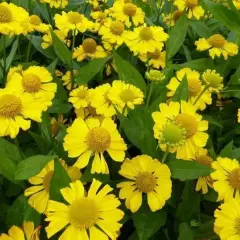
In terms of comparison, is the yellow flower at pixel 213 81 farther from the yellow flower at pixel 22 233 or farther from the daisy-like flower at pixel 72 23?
the yellow flower at pixel 22 233

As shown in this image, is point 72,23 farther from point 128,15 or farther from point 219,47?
point 219,47

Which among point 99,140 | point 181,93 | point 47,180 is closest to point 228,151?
point 181,93

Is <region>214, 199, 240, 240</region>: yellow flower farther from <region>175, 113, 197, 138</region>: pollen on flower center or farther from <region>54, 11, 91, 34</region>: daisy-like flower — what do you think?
<region>54, 11, 91, 34</region>: daisy-like flower

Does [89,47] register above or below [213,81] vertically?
below

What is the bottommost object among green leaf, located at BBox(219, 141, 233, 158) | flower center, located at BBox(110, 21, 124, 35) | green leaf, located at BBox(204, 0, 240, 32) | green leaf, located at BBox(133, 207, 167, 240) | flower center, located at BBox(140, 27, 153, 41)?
green leaf, located at BBox(133, 207, 167, 240)

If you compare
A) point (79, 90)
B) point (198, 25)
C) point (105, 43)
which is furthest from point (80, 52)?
point (198, 25)

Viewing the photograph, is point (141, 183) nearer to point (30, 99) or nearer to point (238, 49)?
point (30, 99)

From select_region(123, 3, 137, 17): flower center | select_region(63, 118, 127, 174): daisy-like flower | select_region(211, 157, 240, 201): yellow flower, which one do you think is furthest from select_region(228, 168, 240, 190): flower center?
select_region(123, 3, 137, 17): flower center
